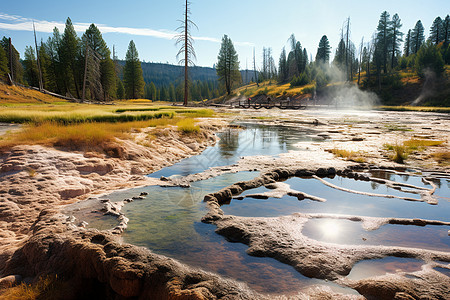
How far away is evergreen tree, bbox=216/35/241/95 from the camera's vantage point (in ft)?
221

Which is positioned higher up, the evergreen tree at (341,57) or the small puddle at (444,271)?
the evergreen tree at (341,57)

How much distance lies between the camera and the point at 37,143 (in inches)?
283

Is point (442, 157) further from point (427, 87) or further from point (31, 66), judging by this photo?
point (31, 66)

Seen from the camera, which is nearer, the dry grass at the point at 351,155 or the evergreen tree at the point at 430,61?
the dry grass at the point at 351,155

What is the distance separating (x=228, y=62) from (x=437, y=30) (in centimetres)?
5932

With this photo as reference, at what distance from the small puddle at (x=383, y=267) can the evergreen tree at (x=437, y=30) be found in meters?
95.7

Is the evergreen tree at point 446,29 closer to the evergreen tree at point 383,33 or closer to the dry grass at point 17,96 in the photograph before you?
the evergreen tree at point 383,33

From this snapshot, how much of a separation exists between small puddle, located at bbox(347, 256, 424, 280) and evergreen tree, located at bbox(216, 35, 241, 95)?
67732mm

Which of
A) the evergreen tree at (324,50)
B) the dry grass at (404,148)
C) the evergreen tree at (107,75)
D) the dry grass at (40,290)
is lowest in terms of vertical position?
the dry grass at (40,290)

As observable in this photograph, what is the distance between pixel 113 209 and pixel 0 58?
57247mm

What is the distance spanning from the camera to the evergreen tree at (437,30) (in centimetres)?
7462

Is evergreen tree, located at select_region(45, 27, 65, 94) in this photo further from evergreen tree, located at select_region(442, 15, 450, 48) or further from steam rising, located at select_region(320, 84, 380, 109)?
evergreen tree, located at select_region(442, 15, 450, 48)

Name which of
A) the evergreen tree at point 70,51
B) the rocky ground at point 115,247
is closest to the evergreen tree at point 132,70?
the evergreen tree at point 70,51

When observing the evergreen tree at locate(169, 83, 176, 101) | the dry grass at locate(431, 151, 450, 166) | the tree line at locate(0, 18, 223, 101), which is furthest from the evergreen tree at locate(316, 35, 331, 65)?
the dry grass at locate(431, 151, 450, 166)
